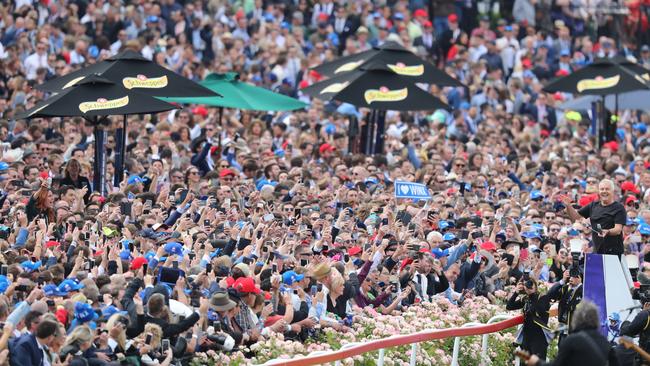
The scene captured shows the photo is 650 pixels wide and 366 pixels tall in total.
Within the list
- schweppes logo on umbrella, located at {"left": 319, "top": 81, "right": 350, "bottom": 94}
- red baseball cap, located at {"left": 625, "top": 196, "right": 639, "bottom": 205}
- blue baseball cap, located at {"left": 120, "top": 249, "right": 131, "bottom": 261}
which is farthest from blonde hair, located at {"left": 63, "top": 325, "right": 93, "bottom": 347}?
red baseball cap, located at {"left": 625, "top": 196, "right": 639, "bottom": 205}

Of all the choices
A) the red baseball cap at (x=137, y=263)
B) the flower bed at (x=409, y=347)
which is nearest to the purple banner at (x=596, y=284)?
the flower bed at (x=409, y=347)

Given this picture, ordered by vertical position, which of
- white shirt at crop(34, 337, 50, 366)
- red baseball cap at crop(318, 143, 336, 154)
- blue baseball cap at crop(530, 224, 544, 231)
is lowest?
white shirt at crop(34, 337, 50, 366)

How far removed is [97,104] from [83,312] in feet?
21.1

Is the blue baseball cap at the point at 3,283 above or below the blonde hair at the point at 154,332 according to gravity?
above

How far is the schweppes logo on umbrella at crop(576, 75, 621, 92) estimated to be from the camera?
25594 mm

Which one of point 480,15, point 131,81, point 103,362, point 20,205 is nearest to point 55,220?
point 20,205

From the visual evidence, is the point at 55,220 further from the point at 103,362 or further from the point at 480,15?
the point at 480,15

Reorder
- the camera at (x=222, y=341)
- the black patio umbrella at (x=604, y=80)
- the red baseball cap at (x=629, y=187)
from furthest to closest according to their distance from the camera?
the black patio umbrella at (x=604, y=80), the red baseball cap at (x=629, y=187), the camera at (x=222, y=341)

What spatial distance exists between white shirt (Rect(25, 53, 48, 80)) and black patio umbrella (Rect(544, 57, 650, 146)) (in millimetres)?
8472

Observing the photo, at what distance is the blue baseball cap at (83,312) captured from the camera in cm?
1183

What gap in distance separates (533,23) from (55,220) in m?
20.9

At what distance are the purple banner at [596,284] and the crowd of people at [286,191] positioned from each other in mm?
241

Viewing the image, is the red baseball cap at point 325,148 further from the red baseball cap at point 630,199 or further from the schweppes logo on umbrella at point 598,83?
the schweppes logo on umbrella at point 598,83

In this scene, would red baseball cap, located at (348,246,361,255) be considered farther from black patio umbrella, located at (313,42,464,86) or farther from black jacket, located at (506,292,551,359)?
black patio umbrella, located at (313,42,464,86)
